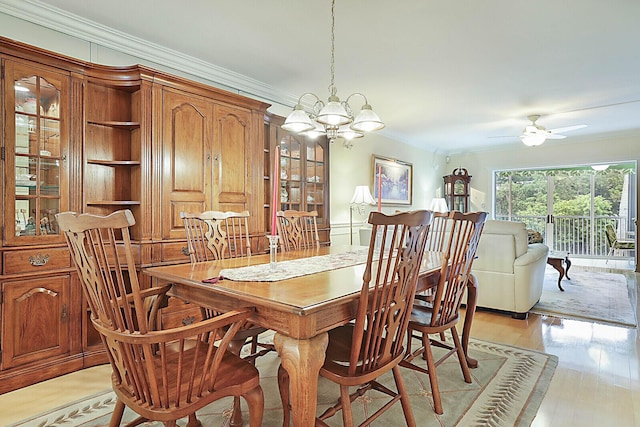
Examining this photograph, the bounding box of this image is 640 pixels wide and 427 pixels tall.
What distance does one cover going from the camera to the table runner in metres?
1.70

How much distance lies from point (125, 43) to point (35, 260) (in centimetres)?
171

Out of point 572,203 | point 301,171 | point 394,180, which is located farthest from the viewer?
point 572,203

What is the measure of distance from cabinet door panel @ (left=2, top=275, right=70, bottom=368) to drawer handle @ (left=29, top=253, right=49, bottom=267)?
10cm

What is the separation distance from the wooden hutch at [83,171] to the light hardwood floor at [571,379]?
194mm

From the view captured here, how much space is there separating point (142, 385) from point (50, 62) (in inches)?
86.8

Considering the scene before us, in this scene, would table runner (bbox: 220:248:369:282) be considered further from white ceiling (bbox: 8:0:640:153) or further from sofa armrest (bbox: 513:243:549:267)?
sofa armrest (bbox: 513:243:549:267)

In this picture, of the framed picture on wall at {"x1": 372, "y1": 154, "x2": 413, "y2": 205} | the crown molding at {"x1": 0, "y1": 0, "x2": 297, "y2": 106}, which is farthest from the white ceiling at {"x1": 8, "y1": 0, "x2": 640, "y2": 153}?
the framed picture on wall at {"x1": 372, "y1": 154, "x2": 413, "y2": 205}

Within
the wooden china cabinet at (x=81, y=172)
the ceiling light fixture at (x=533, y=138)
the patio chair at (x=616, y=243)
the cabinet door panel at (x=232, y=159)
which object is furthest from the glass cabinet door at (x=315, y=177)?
the patio chair at (x=616, y=243)

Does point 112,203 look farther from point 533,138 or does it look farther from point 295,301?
point 533,138

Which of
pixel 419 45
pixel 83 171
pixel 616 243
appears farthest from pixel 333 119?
pixel 616 243

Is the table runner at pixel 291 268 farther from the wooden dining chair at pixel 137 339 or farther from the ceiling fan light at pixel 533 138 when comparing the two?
the ceiling fan light at pixel 533 138

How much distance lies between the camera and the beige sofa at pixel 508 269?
3.45 m

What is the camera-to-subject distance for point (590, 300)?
4.15 m

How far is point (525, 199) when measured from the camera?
7840mm
